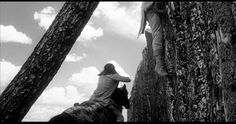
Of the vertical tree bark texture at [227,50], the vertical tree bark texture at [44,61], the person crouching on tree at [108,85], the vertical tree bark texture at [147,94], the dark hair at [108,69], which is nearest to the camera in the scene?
the vertical tree bark texture at [227,50]

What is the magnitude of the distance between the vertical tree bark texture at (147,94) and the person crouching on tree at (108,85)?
5.99ft

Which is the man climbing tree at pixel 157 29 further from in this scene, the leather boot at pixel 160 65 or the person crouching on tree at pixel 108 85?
the person crouching on tree at pixel 108 85

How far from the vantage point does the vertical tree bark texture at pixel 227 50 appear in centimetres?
342

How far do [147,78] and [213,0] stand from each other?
7.44 meters

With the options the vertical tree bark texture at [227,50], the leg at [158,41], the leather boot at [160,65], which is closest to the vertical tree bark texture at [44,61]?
the vertical tree bark texture at [227,50]

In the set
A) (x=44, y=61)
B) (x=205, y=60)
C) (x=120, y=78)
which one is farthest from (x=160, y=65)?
(x=44, y=61)

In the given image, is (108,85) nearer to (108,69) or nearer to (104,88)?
(104,88)

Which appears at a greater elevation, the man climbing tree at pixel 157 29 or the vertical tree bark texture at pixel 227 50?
the man climbing tree at pixel 157 29

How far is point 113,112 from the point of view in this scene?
8.16 meters

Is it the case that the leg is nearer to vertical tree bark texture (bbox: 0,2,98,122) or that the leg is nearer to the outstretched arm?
vertical tree bark texture (bbox: 0,2,98,122)

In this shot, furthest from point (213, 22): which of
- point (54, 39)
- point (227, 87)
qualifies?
point (54, 39)

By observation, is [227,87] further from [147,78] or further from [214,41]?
[147,78]

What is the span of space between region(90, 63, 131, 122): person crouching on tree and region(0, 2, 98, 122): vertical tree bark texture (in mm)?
4035

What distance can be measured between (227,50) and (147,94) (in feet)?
24.6
